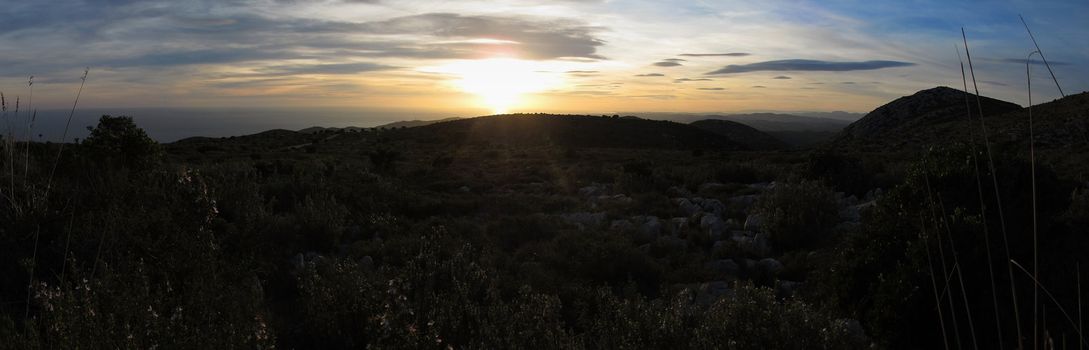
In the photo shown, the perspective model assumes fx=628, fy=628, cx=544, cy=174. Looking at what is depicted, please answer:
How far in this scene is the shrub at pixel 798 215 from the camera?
824 centimetres

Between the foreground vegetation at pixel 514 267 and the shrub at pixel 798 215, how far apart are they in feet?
0.11

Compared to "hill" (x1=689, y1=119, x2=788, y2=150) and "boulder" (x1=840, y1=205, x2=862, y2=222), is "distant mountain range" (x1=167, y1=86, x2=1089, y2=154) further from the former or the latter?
"boulder" (x1=840, y1=205, x2=862, y2=222)

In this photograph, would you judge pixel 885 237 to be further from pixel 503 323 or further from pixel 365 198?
pixel 365 198

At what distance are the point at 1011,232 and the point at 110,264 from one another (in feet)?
24.4

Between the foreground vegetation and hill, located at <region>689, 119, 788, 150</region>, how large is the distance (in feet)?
186

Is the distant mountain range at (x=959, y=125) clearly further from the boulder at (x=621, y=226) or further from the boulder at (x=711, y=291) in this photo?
the boulder at (x=711, y=291)

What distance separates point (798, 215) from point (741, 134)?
64.5 metres

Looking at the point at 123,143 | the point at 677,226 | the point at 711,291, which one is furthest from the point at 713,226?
the point at 123,143

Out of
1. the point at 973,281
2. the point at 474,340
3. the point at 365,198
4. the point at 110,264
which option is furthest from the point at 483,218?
the point at 973,281

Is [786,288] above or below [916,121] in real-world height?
below

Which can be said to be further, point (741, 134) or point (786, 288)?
point (741, 134)

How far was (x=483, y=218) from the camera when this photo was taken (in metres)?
10.4

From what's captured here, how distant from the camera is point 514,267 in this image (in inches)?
263

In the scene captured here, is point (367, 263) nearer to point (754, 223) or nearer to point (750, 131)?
point (754, 223)
